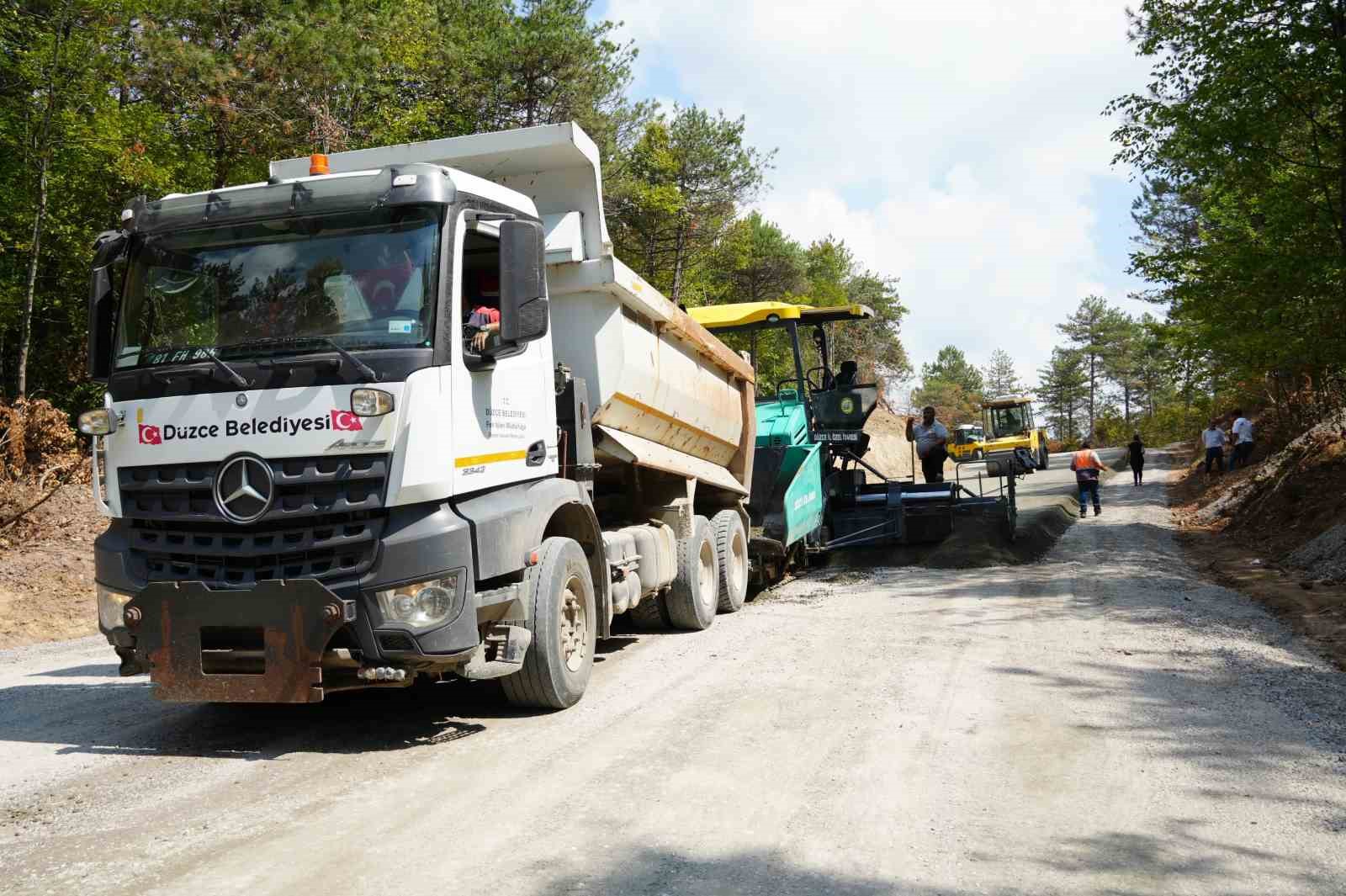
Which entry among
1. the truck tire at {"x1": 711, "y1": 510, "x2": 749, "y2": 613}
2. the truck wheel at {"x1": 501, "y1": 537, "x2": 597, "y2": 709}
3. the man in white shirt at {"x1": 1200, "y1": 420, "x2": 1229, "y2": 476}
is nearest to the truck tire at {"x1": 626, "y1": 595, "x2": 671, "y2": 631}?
the truck tire at {"x1": 711, "y1": 510, "x2": 749, "y2": 613}

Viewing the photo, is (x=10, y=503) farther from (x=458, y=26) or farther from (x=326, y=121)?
(x=458, y=26)

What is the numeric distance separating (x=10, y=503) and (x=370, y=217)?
10213mm

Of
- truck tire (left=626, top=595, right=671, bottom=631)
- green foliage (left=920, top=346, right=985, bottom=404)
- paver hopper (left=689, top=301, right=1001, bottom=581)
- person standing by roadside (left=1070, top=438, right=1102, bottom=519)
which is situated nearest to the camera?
truck tire (left=626, top=595, right=671, bottom=631)

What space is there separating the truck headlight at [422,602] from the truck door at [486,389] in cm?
48

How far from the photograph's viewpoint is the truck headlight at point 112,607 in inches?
206

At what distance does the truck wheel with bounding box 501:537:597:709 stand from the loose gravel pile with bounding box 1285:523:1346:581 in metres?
8.29

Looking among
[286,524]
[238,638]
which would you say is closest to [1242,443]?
[286,524]

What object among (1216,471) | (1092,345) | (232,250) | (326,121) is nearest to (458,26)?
(326,121)

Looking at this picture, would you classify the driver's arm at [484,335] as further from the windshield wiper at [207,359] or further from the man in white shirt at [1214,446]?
the man in white shirt at [1214,446]

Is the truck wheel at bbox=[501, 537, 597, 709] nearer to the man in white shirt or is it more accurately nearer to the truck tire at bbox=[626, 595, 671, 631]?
the truck tire at bbox=[626, 595, 671, 631]

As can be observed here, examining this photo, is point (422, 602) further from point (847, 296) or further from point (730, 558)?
point (847, 296)

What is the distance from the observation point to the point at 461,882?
Answer: 11.7 ft

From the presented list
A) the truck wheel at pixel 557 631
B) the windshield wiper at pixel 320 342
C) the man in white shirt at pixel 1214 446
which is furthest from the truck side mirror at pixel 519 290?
the man in white shirt at pixel 1214 446

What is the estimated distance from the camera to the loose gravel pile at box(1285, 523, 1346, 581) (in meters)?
10.8
